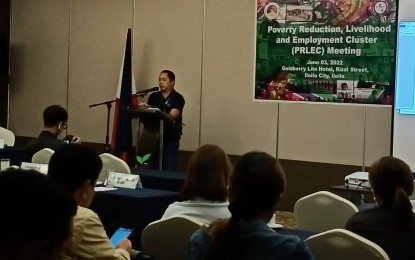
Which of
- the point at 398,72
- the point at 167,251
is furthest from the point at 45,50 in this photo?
the point at 167,251

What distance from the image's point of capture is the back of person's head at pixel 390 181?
3205mm

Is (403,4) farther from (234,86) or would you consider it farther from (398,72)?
(234,86)

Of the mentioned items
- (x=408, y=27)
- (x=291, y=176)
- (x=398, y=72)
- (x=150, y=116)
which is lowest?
(x=291, y=176)

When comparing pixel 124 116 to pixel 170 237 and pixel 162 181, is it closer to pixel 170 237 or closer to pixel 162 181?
pixel 162 181

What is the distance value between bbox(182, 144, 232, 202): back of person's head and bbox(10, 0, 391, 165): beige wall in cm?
435

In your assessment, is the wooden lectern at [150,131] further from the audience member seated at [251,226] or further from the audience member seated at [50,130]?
the audience member seated at [251,226]

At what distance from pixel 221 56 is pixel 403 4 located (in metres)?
2.60

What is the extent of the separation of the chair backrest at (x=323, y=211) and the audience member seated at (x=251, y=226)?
64.2 inches

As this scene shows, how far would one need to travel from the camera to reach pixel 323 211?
4074 millimetres

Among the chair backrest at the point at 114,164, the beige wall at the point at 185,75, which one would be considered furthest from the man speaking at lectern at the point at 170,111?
the chair backrest at the point at 114,164

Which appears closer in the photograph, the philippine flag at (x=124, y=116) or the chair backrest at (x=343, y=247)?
the chair backrest at (x=343, y=247)

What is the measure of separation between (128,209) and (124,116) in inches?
168

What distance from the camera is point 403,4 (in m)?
6.48

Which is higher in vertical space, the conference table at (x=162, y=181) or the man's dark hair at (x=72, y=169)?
the man's dark hair at (x=72, y=169)
